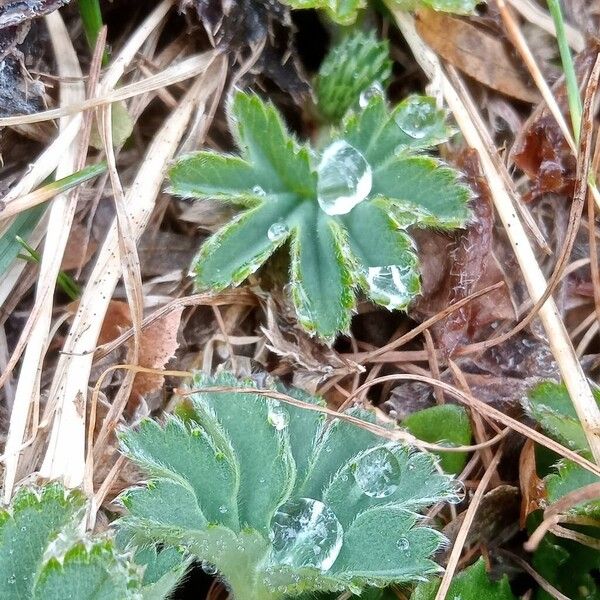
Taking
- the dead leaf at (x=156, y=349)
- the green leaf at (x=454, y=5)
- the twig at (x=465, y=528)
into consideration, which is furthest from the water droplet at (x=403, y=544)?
the green leaf at (x=454, y=5)

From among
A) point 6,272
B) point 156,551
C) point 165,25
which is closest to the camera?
Answer: point 156,551

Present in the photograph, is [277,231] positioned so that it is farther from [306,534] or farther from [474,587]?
[474,587]

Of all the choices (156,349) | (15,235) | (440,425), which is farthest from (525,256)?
(15,235)

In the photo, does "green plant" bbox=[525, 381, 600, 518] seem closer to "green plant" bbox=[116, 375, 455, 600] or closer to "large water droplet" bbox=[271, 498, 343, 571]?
"green plant" bbox=[116, 375, 455, 600]

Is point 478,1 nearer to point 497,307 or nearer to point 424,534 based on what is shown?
point 497,307

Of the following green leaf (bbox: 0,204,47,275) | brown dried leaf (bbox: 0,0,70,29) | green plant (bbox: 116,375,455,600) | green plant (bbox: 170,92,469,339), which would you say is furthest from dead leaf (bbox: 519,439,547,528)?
brown dried leaf (bbox: 0,0,70,29)

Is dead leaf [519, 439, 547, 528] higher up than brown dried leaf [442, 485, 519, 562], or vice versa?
dead leaf [519, 439, 547, 528]

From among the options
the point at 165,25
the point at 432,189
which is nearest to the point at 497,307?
the point at 432,189
